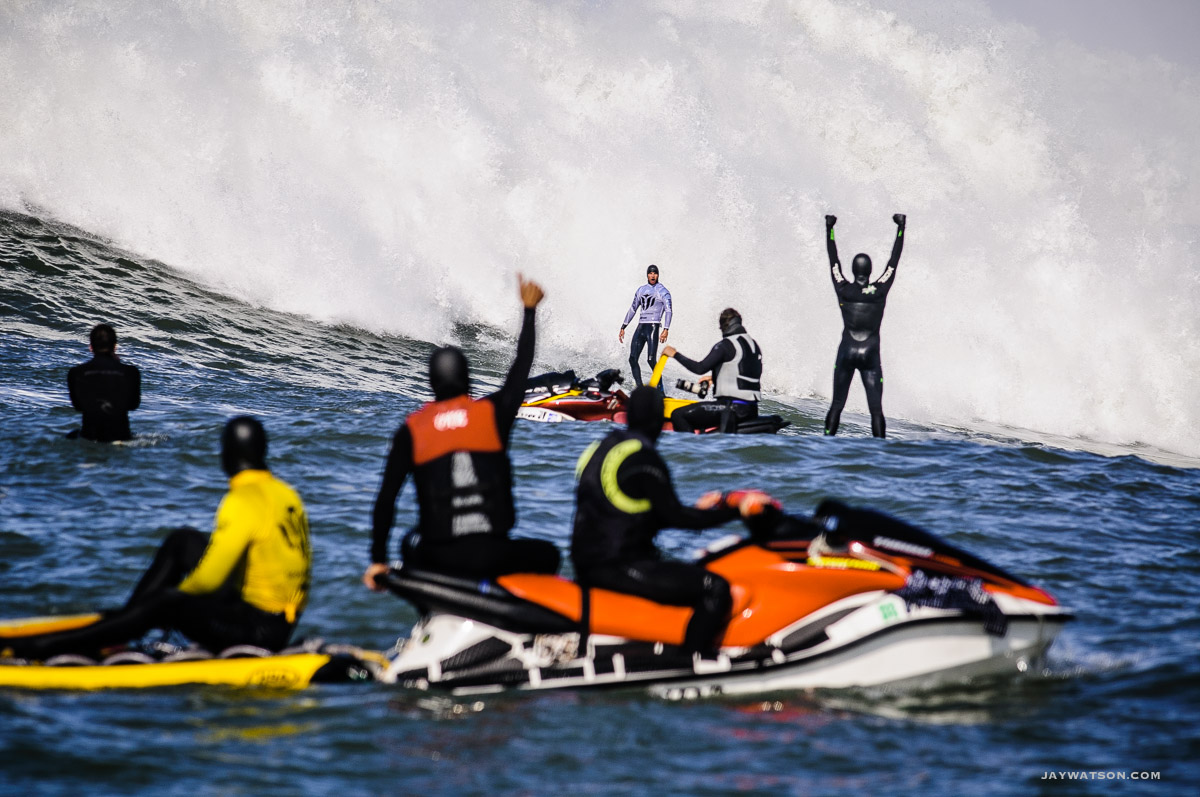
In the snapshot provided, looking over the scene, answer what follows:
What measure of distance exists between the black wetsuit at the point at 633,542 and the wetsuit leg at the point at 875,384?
7863 mm

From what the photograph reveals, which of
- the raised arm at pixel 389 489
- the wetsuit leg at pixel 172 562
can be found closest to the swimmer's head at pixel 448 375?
the raised arm at pixel 389 489

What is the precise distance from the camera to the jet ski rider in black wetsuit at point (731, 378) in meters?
12.8

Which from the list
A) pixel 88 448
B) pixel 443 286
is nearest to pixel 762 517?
pixel 88 448

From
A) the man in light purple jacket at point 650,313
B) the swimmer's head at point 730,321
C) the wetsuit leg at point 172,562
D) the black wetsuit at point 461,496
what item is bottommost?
the wetsuit leg at point 172,562

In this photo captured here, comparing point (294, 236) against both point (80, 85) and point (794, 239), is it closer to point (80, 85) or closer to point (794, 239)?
point (80, 85)

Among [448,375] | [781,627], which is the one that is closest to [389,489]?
[448,375]

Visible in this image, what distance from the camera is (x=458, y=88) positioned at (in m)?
28.3

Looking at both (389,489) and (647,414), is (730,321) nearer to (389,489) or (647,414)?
(647,414)

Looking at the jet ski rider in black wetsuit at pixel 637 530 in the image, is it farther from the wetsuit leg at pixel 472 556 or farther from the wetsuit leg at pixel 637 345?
the wetsuit leg at pixel 637 345

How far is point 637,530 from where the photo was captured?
594 cm

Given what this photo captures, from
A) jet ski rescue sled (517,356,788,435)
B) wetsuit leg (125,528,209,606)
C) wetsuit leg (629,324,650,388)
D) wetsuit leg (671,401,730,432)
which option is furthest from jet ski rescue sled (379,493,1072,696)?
wetsuit leg (629,324,650,388)

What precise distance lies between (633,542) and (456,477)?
95 centimetres

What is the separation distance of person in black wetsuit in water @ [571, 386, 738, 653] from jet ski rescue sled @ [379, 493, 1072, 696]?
0.31 feet

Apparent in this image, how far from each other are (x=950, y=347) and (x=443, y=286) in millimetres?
10571
